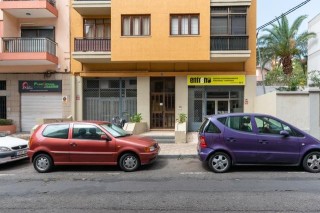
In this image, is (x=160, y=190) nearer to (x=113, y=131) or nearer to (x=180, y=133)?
(x=113, y=131)

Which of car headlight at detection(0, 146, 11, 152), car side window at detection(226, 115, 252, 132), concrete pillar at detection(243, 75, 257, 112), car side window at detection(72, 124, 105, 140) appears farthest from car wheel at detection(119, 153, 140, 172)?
concrete pillar at detection(243, 75, 257, 112)

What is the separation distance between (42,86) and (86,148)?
1162 cm

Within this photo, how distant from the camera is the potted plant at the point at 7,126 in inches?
723

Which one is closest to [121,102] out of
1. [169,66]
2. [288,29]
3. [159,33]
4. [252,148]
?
[169,66]

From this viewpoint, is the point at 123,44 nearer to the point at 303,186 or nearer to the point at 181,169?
the point at 181,169

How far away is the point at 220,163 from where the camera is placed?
883 centimetres

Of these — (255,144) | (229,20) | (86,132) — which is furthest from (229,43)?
(86,132)

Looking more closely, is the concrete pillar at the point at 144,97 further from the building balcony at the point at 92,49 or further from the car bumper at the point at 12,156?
the car bumper at the point at 12,156

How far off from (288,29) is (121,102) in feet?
56.3

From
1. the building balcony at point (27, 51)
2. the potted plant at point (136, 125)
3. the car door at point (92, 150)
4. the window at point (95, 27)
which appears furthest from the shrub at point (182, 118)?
the car door at point (92, 150)

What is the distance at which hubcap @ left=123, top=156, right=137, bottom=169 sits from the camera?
9.20 metres

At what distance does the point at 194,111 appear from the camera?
19125 mm

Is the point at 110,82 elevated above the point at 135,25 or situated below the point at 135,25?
below

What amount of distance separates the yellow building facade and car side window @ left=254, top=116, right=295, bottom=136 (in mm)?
8891
